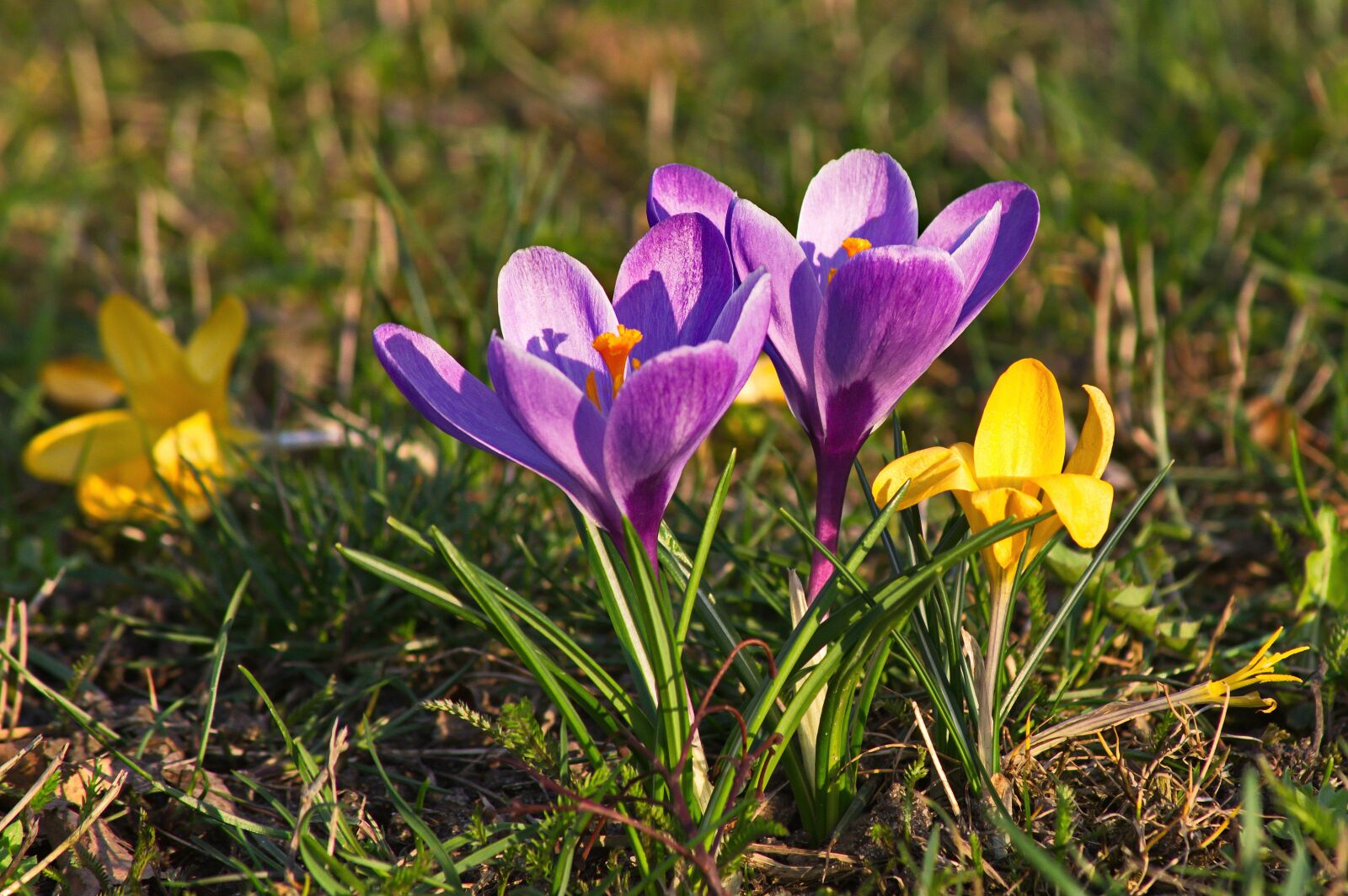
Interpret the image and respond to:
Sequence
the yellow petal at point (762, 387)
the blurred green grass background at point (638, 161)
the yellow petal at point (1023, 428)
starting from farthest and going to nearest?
the blurred green grass background at point (638, 161) → the yellow petal at point (762, 387) → the yellow petal at point (1023, 428)

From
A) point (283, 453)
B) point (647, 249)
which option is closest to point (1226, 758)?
point (647, 249)

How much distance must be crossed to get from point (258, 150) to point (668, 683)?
9.79ft

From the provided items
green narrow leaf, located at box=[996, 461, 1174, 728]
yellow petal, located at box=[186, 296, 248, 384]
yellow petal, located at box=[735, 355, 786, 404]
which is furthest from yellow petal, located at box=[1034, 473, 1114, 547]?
yellow petal, located at box=[186, 296, 248, 384]

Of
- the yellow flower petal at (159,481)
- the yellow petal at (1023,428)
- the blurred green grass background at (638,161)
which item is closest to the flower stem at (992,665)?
the yellow petal at (1023,428)

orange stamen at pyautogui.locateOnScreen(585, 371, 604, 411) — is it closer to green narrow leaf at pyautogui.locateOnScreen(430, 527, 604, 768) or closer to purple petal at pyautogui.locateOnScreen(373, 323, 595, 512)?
purple petal at pyautogui.locateOnScreen(373, 323, 595, 512)

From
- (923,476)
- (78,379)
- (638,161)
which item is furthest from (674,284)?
(638,161)

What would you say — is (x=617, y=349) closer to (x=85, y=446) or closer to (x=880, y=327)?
(x=880, y=327)

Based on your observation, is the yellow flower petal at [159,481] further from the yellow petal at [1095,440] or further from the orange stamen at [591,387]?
the yellow petal at [1095,440]

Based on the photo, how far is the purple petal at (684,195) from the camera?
1351 millimetres

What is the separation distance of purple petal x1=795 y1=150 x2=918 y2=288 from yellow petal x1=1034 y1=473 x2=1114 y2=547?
1.23 ft

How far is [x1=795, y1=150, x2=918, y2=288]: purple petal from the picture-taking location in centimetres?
141

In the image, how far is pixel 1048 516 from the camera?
4.10 feet

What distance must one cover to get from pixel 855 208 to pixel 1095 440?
1.30ft

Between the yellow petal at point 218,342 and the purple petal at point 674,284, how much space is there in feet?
3.98
